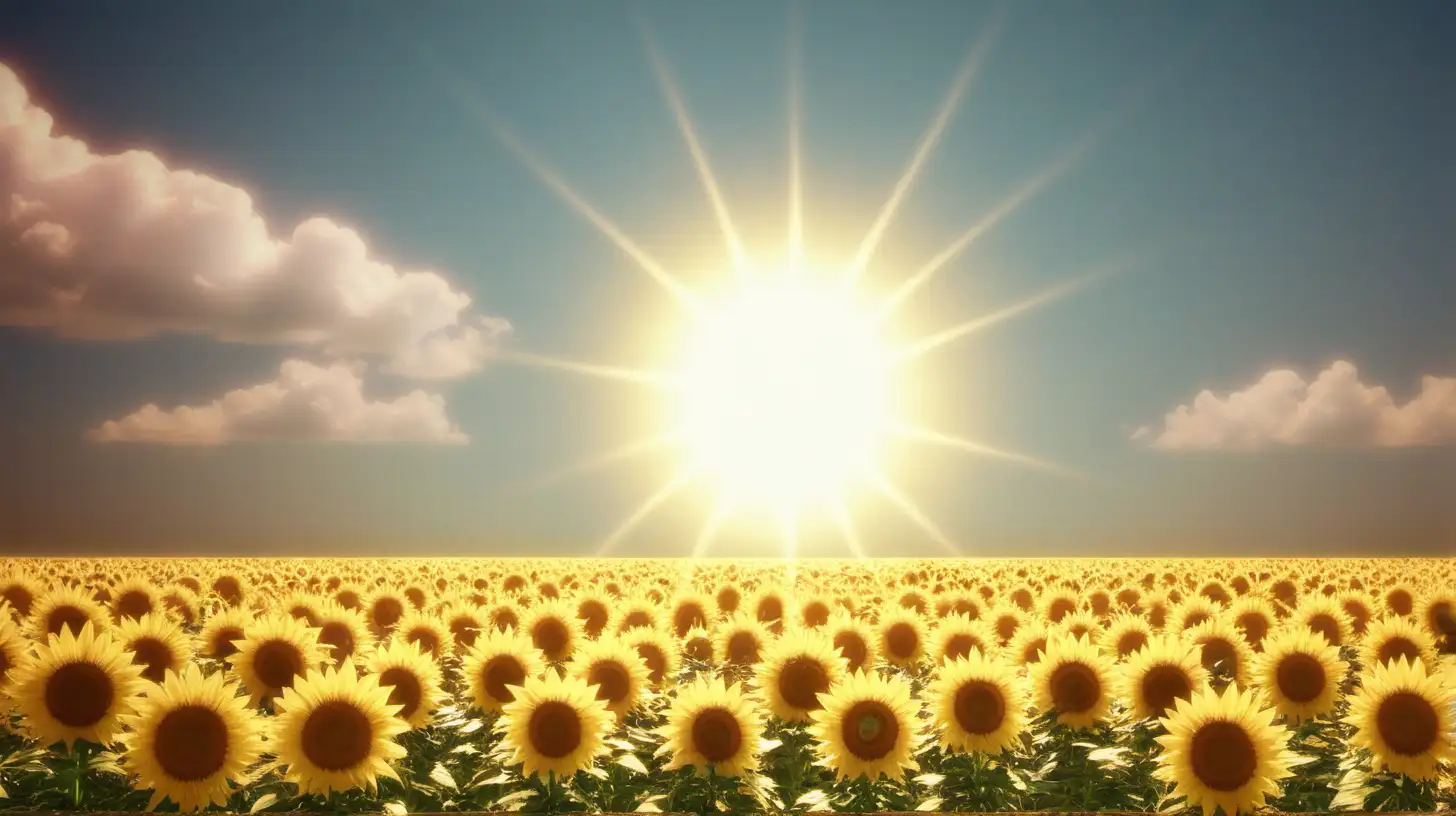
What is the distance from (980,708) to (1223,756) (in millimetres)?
2677

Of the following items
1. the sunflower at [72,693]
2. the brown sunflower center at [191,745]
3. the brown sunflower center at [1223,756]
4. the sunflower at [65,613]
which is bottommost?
the brown sunflower center at [191,745]

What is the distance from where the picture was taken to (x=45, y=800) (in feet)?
32.7

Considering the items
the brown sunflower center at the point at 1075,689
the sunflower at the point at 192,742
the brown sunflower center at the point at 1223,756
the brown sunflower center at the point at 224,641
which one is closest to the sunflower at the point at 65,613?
the brown sunflower center at the point at 224,641

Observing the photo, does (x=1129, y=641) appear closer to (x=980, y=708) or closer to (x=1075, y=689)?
(x=1075, y=689)

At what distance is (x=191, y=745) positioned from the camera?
9.21m

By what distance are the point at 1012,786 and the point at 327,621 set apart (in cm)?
1165

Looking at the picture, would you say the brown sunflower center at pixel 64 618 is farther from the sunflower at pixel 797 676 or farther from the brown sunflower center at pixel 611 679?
the sunflower at pixel 797 676

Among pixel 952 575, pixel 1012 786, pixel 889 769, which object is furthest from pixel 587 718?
pixel 952 575

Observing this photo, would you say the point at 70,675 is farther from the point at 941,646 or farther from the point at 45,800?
the point at 941,646

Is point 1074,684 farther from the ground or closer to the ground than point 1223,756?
farther from the ground

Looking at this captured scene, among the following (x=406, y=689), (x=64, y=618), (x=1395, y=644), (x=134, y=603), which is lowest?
(x=406, y=689)

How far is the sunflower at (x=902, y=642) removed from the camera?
17.6 meters

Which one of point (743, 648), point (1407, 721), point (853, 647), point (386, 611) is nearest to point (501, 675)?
point (743, 648)

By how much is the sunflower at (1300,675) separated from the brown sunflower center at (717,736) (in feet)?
24.6
